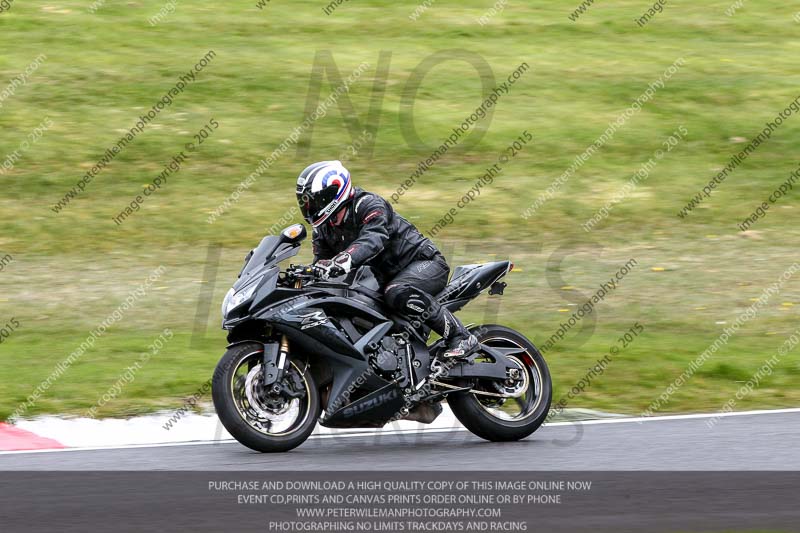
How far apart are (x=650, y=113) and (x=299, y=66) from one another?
6.71 metres

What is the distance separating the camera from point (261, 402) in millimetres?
8188

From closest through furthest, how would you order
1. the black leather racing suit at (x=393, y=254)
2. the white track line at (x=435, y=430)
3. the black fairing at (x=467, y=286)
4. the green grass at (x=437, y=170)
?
the black leather racing suit at (x=393, y=254) < the white track line at (x=435, y=430) < the black fairing at (x=467, y=286) < the green grass at (x=437, y=170)

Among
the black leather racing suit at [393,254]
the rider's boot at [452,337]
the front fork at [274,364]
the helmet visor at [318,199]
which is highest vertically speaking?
the helmet visor at [318,199]

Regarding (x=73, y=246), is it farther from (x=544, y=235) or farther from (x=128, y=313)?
(x=544, y=235)

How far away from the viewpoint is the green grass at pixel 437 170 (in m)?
12.7

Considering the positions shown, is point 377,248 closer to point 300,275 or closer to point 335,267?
point 335,267

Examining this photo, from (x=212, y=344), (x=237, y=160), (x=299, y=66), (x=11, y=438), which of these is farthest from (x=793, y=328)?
(x=299, y=66)

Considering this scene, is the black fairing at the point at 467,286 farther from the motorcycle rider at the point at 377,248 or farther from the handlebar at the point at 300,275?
the handlebar at the point at 300,275

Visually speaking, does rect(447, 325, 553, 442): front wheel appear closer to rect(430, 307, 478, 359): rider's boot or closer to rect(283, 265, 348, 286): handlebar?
rect(430, 307, 478, 359): rider's boot

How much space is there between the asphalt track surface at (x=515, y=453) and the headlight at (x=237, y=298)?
1000 mm

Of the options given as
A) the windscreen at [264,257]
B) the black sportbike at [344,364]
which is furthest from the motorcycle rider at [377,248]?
the windscreen at [264,257]

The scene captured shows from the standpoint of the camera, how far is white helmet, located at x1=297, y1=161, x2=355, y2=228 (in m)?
8.54

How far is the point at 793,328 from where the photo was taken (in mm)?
13703
